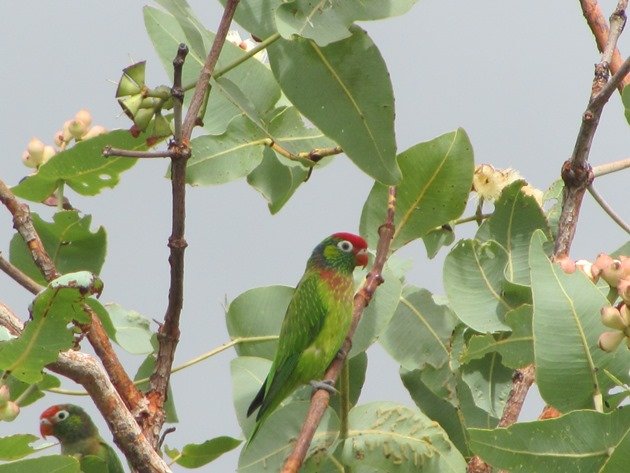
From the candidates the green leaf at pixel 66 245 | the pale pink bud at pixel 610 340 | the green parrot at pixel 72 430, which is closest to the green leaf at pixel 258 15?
the green leaf at pixel 66 245

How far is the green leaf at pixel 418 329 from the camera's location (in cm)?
235

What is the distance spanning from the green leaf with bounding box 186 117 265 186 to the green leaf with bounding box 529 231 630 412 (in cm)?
82

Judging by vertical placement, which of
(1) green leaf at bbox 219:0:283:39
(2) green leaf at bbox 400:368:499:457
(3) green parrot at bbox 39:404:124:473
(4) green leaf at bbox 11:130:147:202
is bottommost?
(3) green parrot at bbox 39:404:124:473

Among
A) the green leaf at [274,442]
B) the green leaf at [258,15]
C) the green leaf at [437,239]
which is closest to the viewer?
the green leaf at [258,15]

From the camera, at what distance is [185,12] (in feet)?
6.60

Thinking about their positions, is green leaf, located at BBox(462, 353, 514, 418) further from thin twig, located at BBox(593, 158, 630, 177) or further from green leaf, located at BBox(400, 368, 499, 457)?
thin twig, located at BBox(593, 158, 630, 177)

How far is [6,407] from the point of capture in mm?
2059

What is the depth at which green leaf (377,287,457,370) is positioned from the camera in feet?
7.71

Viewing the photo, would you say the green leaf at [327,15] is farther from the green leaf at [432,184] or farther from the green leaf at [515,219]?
the green leaf at [515,219]

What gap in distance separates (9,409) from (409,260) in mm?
990

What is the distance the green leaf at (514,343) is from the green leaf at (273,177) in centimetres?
63

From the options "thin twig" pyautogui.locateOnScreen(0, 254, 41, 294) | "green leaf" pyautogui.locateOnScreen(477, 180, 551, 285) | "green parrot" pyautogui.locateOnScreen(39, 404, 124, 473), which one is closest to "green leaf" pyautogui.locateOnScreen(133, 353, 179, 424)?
"thin twig" pyautogui.locateOnScreen(0, 254, 41, 294)

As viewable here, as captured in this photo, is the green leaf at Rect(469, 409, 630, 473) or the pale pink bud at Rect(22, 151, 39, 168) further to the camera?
the pale pink bud at Rect(22, 151, 39, 168)

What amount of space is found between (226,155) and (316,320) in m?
0.68
